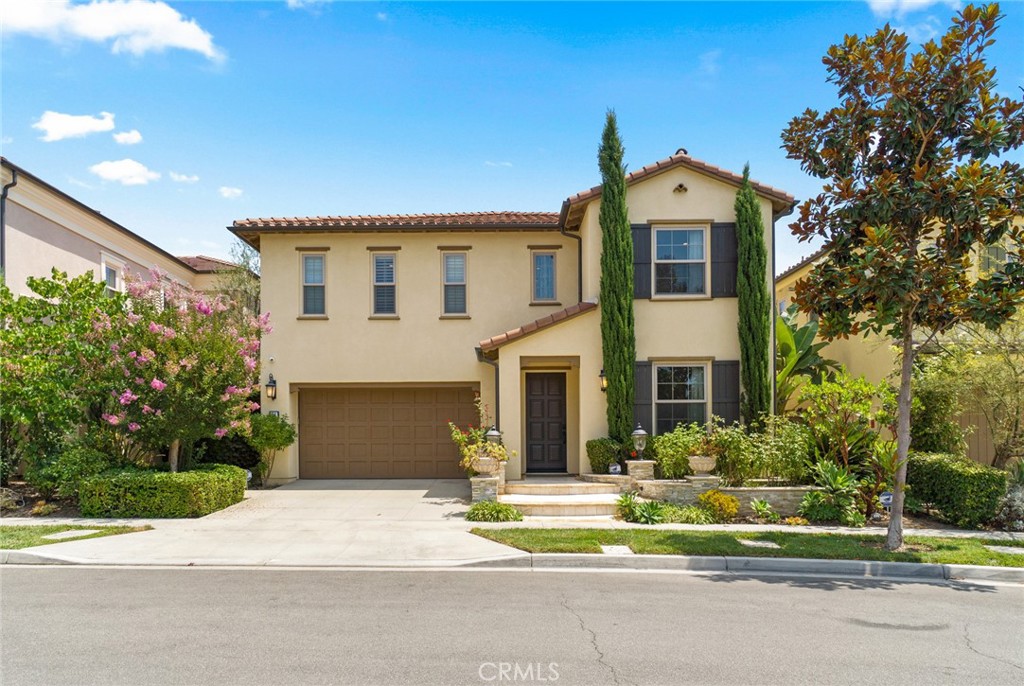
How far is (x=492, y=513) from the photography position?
37.2ft

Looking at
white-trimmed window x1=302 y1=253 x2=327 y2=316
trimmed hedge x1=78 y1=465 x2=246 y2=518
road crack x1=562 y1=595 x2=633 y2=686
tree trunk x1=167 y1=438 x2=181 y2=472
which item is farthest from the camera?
white-trimmed window x1=302 y1=253 x2=327 y2=316

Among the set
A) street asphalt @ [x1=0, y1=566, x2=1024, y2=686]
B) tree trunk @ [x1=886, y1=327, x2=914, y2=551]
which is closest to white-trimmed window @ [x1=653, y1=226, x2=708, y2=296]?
tree trunk @ [x1=886, y1=327, x2=914, y2=551]

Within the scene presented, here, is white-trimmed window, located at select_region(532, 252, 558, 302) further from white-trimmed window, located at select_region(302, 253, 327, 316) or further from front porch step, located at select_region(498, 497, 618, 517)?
front porch step, located at select_region(498, 497, 618, 517)

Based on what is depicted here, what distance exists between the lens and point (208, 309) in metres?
12.7

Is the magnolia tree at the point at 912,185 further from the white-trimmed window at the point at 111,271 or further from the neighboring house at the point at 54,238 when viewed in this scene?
the white-trimmed window at the point at 111,271

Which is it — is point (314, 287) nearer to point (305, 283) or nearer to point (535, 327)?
point (305, 283)

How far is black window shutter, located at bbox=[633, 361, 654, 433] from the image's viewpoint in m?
13.7

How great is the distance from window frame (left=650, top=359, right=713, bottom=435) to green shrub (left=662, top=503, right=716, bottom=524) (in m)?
2.35

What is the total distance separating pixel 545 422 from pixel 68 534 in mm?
9195

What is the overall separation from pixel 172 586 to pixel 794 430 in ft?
34.4

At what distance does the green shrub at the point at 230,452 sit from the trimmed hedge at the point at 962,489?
Result: 45.4 feet

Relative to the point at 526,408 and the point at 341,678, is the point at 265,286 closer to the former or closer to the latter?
the point at 526,408

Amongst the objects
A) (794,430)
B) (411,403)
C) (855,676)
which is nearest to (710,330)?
(794,430)

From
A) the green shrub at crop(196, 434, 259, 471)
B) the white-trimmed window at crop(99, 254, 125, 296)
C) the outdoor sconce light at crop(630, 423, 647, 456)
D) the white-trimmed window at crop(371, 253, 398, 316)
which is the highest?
the white-trimmed window at crop(99, 254, 125, 296)
